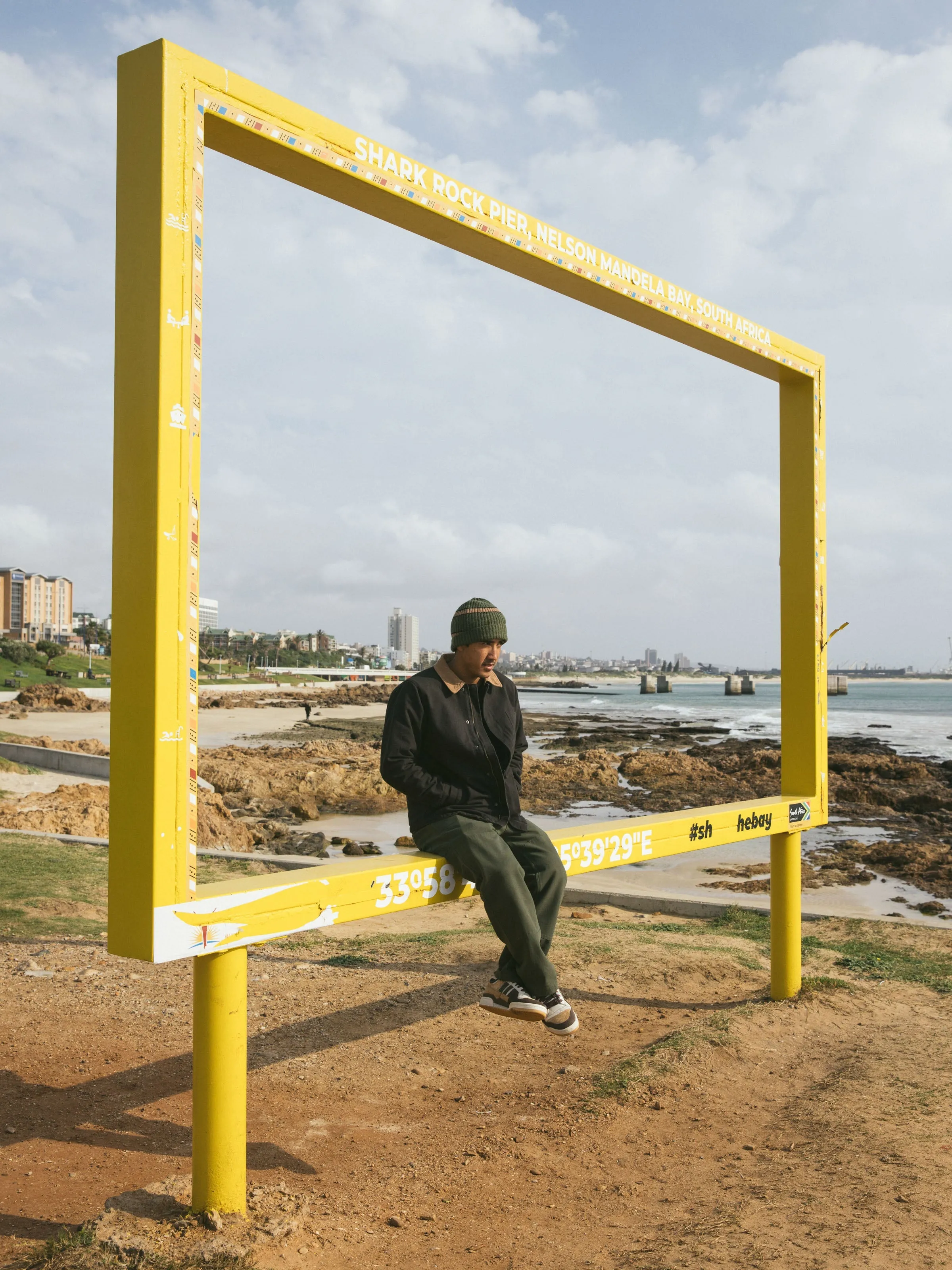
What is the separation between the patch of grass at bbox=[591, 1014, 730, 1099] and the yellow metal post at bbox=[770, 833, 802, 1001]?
51 cm

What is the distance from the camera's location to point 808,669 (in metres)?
5.04

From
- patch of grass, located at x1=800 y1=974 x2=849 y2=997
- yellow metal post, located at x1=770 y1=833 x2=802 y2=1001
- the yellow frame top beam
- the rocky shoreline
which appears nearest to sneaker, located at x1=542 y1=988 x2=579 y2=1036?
the yellow frame top beam

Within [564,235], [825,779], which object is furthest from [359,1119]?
[564,235]

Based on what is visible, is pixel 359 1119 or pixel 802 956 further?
pixel 802 956

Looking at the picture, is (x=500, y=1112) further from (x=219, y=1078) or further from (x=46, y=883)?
(x=46, y=883)

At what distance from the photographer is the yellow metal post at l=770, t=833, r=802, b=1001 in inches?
193

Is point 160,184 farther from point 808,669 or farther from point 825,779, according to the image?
point 825,779

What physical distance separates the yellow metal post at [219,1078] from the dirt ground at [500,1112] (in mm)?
A: 112

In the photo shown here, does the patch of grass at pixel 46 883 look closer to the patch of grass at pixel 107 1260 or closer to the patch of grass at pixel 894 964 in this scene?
the patch of grass at pixel 107 1260

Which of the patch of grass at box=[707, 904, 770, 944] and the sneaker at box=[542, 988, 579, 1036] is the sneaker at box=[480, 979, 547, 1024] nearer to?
the sneaker at box=[542, 988, 579, 1036]

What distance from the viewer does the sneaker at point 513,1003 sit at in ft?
10.7

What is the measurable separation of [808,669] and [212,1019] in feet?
11.6

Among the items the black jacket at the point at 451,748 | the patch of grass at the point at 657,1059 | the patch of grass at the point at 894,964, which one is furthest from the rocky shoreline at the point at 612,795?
the black jacket at the point at 451,748

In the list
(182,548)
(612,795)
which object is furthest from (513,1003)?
(612,795)
